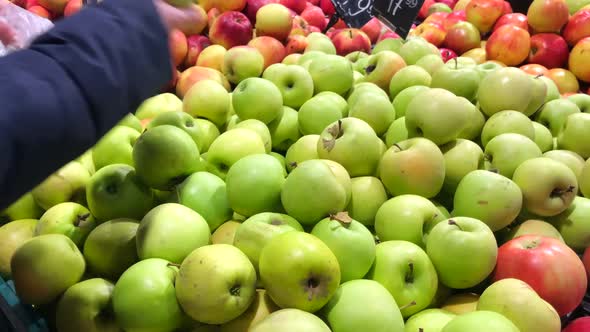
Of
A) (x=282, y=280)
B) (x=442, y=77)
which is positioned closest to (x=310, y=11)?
(x=442, y=77)

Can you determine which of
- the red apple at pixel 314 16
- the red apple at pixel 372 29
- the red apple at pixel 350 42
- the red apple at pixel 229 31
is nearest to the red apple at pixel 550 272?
the red apple at pixel 350 42

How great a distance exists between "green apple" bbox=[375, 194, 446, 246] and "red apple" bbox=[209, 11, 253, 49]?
4.87 feet

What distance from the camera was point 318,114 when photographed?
5.26ft

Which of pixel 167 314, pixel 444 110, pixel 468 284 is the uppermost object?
pixel 444 110

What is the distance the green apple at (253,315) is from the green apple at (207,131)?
2.23ft

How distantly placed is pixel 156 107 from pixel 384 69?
0.89 meters

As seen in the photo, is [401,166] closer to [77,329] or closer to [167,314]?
[167,314]

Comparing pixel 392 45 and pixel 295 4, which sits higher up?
pixel 392 45

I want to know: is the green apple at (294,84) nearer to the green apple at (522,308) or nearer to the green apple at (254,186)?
the green apple at (254,186)

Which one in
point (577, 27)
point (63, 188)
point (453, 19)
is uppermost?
point (577, 27)

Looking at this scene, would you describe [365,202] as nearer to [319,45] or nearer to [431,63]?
[431,63]

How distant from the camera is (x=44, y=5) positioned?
2598 millimetres

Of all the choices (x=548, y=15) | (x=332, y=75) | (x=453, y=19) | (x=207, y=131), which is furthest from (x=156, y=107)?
(x=548, y=15)

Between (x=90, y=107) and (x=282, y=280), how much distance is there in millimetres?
468
